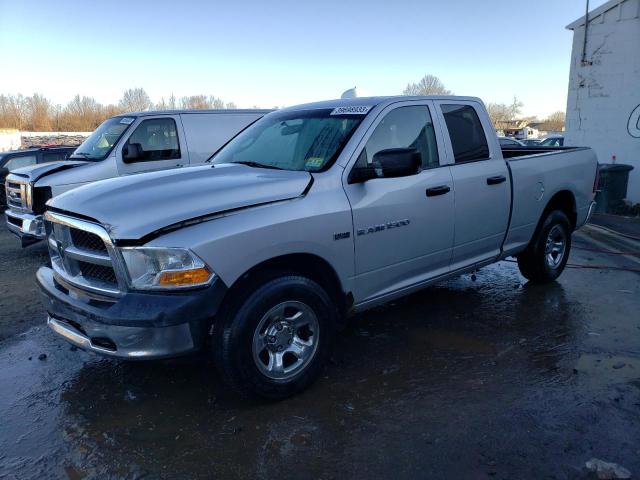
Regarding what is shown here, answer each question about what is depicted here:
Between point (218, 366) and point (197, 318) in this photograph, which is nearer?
point (197, 318)

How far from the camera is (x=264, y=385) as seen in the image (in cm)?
324

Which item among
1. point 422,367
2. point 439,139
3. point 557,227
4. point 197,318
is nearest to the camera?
point 197,318

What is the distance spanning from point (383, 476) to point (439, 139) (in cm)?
283

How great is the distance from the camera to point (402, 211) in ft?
12.8

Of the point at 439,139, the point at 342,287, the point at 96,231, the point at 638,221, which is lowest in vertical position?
the point at 638,221

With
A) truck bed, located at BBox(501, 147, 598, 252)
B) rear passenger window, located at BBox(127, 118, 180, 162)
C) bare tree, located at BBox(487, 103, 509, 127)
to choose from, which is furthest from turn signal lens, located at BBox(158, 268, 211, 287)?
bare tree, located at BBox(487, 103, 509, 127)

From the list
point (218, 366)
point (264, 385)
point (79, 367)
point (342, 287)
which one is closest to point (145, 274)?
point (218, 366)

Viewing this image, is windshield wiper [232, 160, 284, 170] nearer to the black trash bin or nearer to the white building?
the black trash bin

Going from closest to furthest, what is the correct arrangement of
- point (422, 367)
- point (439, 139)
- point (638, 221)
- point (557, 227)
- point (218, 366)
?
point (218, 366) → point (422, 367) → point (439, 139) → point (557, 227) → point (638, 221)

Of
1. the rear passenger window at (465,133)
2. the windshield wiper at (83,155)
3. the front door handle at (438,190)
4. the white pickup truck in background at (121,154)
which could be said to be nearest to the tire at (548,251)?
the rear passenger window at (465,133)

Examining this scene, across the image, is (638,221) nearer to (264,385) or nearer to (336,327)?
(336,327)

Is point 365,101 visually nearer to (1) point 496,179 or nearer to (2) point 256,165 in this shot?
(2) point 256,165

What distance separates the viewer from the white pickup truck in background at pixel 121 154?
7.26 metres

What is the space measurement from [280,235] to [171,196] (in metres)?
0.72
